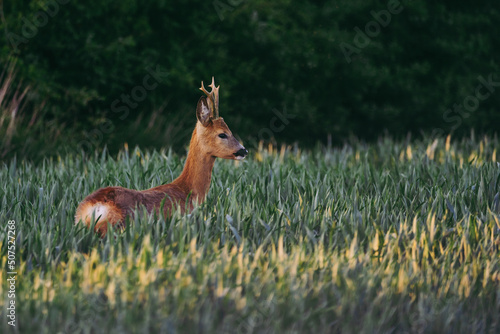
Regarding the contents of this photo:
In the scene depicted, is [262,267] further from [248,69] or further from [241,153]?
[248,69]

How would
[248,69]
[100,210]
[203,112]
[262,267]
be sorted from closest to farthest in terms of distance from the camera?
[262,267], [100,210], [203,112], [248,69]

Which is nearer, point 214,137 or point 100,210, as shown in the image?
point 100,210

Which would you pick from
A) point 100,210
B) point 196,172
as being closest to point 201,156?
point 196,172

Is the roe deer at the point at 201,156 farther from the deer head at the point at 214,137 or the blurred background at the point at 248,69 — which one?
the blurred background at the point at 248,69

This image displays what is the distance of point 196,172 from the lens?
5.36 m

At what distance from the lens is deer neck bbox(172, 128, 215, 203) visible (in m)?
5.36

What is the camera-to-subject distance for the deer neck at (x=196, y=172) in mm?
5359

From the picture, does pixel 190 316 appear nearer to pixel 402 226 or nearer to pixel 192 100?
pixel 402 226

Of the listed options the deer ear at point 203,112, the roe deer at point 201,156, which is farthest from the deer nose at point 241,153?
the deer ear at point 203,112

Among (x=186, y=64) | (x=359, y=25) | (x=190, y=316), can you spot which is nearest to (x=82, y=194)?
(x=190, y=316)

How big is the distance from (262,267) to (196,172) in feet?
4.23

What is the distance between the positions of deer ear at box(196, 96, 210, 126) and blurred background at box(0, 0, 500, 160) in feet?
14.6

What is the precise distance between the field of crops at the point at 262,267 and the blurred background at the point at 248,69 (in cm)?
467

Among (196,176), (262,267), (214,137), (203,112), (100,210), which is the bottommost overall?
(262,267)
